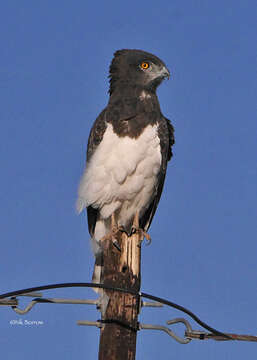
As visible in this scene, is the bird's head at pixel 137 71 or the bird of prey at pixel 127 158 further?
the bird's head at pixel 137 71

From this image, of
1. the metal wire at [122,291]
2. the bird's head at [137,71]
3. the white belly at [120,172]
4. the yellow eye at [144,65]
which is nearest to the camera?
the metal wire at [122,291]

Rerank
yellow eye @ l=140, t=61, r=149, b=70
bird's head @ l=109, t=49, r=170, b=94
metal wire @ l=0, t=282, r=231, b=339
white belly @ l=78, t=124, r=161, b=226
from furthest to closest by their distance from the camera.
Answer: yellow eye @ l=140, t=61, r=149, b=70 < bird's head @ l=109, t=49, r=170, b=94 < white belly @ l=78, t=124, r=161, b=226 < metal wire @ l=0, t=282, r=231, b=339

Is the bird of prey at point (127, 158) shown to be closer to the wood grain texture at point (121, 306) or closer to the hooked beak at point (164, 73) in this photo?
the hooked beak at point (164, 73)

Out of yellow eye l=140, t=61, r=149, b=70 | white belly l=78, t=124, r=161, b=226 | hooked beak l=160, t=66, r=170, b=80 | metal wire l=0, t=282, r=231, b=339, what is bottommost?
metal wire l=0, t=282, r=231, b=339

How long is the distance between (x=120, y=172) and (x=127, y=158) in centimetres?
21

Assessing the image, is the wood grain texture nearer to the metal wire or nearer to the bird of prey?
the metal wire

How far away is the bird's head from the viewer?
28.5ft

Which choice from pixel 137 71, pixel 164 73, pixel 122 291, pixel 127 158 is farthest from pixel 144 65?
pixel 122 291

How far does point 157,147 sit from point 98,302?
3265mm

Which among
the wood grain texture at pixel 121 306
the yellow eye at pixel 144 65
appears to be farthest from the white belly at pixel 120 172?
the wood grain texture at pixel 121 306

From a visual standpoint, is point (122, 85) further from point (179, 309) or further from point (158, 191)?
point (179, 309)

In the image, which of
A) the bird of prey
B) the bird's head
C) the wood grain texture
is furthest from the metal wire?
the bird's head

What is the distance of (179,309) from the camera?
4.81 m

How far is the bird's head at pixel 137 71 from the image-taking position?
28.5 ft
